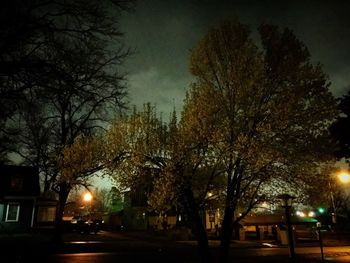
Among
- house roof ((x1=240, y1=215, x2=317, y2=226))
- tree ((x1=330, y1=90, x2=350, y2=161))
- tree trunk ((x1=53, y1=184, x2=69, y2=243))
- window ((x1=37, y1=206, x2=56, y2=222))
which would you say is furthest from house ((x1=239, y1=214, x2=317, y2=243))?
window ((x1=37, y1=206, x2=56, y2=222))

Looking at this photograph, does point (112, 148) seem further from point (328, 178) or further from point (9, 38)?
point (328, 178)

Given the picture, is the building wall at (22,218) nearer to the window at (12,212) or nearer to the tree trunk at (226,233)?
the window at (12,212)

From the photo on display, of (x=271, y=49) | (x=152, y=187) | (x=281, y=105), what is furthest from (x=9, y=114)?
(x=271, y=49)

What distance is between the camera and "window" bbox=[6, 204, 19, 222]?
40344 mm

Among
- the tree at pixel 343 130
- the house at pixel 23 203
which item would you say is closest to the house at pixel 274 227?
the tree at pixel 343 130

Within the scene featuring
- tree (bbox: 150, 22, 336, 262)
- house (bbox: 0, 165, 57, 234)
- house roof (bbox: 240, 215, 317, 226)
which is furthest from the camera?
house roof (bbox: 240, 215, 317, 226)

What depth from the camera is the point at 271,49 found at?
51.8ft

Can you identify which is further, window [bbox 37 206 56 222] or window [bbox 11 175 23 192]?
window [bbox 37 206 56 222]

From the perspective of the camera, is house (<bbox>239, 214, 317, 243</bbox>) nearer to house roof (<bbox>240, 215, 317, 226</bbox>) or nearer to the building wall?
house roof (<bbox>240, 215, 317, 226</bbox>)

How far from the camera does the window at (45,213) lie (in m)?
46.8

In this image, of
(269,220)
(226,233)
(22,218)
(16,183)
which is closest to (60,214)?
(226,233)

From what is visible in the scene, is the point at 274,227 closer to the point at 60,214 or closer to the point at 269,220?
the point at 269,220

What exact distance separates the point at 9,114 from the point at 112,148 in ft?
24.4

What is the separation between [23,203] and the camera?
41844 mm
